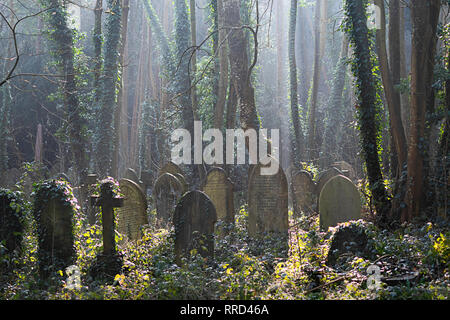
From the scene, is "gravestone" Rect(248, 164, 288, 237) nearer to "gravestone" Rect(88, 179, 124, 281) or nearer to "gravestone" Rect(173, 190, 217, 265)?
"gravestone" Rect(173, 190, 217, 265)

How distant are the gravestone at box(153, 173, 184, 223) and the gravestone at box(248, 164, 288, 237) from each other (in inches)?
85.4

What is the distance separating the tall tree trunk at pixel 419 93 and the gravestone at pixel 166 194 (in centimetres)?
505

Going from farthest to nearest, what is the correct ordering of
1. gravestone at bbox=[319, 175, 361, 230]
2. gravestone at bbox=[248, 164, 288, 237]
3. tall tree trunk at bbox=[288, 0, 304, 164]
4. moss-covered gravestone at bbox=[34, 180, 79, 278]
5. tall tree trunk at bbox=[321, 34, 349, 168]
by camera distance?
tall tree trunk at bbox=[321, 34, 349, 168], tall tree trunk at bbox=[288, 0, 304, 164], gravestone at bbox=[248, 164, 288, 237], gravestone at bbox=[319, 175, 361, 230], moss-covered gravestone at bbox=[34, 180, 79, 278]

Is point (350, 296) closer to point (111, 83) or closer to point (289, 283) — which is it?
point (289, 283)

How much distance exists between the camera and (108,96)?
15.2m

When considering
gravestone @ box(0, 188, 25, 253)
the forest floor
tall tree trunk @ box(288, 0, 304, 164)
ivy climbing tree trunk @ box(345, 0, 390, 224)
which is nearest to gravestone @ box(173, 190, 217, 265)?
the forest floor

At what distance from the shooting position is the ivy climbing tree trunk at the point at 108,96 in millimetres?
15188

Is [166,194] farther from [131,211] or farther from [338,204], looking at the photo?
[338,204]

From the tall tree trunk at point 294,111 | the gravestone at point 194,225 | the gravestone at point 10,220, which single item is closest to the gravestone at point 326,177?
the gravestone at point 194,225

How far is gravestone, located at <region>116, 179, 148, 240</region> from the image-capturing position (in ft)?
30.4

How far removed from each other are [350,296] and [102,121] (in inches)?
481

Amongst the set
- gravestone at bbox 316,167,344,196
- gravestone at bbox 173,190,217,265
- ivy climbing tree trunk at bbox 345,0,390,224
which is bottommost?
gravestone at bbox 173,190,217,265

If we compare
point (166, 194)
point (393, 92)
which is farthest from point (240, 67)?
point (393, 92)
